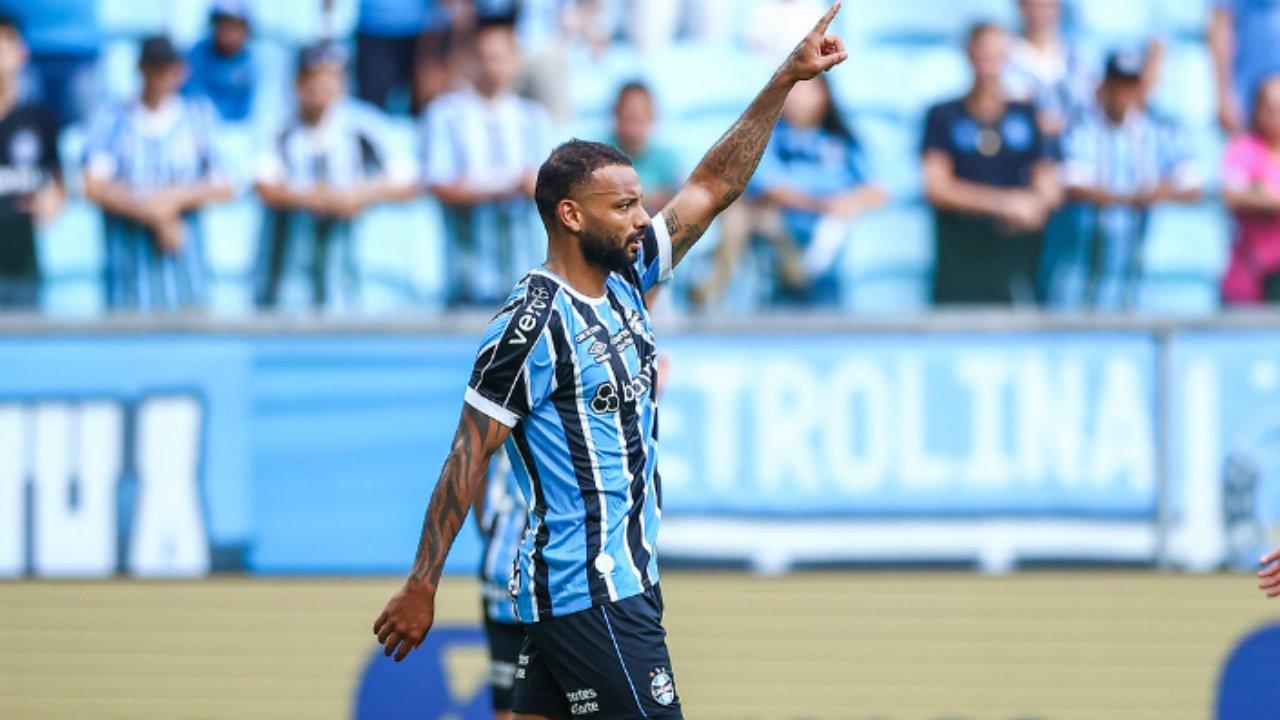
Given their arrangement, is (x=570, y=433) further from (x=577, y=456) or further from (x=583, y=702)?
(x=583, y=702)

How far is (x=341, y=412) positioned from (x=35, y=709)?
82.6 inches

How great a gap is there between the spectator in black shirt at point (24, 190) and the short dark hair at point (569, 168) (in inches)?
223

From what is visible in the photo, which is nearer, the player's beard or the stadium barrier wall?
the player's beard

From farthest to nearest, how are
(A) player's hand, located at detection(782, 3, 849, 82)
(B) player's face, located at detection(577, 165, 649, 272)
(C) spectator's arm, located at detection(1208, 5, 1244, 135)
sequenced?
(C) spectator's arm, located at detection(1208, 5, 1244, 135)
(A) player's hand, located at detection(782, 3, 849, 82)
(B) player's face, located at detection(577, 165, 649, 272)

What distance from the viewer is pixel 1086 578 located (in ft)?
23.0

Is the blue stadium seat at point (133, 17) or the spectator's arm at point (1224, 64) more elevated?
the blue stadium seat at point (133, 17)

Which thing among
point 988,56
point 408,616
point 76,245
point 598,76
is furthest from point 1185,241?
point 76,245

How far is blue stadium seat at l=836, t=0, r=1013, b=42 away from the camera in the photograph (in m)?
9.49

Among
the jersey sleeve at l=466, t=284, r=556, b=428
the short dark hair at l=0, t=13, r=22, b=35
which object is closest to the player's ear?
the jersey sleeve at l=466, t=284, r=556, b=428

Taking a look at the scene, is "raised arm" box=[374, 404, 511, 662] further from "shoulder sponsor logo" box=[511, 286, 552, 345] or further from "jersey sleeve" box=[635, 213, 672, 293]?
"jersey sleeve" box=[635, 213, 672, 293]

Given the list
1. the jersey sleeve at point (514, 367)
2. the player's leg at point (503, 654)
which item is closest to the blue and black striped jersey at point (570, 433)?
the jersey sleeve at point (514, 367)

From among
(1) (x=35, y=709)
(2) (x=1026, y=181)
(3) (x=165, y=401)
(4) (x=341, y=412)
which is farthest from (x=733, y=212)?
(1) (x=35, y=709)

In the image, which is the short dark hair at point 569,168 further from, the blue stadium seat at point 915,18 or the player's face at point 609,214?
the blue stadium seat at point 915,18

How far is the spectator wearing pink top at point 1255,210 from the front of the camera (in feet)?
28.4
